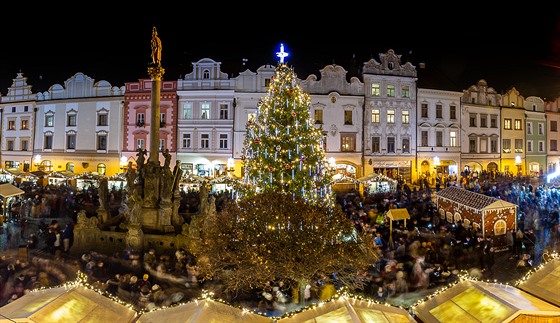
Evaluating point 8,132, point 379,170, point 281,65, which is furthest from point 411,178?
point 8,132

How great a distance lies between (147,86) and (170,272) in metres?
26.8

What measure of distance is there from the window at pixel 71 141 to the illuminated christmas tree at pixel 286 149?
28313 millimetres

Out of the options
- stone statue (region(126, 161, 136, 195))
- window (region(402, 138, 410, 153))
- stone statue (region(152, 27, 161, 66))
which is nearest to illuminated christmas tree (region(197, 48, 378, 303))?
stone statue (region(126, 161, 136, 195))

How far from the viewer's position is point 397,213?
16.9 meters

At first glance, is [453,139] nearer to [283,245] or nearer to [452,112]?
[452,112]

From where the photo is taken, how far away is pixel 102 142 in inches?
1463

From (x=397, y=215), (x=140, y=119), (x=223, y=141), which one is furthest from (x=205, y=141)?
(x=397, y=215)

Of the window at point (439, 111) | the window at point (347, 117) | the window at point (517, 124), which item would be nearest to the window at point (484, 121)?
the window at point (517, 124)

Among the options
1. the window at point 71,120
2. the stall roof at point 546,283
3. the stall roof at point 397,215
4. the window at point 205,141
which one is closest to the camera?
the stall roof at point 546,283

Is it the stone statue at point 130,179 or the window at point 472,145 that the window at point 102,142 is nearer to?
the stone statue at point 130,179

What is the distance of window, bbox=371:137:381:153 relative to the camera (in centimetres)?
3627

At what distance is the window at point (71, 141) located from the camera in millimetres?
38031

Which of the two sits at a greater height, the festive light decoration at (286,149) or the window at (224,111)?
the window at (224,111)

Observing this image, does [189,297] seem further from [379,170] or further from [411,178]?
[411,178]
